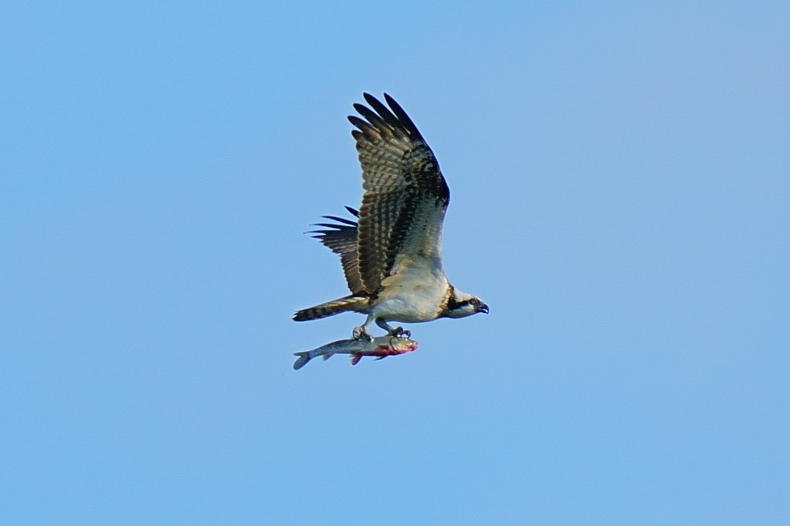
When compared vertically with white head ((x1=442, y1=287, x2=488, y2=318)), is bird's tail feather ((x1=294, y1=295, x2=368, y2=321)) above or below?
below

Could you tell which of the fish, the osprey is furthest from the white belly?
the fish

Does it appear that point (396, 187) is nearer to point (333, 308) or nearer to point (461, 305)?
point (333, 308)

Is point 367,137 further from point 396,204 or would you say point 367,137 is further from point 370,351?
point 370,351

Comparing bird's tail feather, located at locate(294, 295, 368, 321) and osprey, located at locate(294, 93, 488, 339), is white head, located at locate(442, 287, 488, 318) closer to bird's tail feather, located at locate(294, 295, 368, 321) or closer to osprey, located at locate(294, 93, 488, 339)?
osprey, located at locate(294, 93, 488, 339)

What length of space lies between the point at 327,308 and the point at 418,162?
6.75 feet

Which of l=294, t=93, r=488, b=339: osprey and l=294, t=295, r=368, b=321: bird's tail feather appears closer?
l=294, t=93, r=488, b=339: osprey

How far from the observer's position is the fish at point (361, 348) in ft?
52.5

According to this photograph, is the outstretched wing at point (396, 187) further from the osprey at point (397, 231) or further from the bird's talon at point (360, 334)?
the bird's talon at point (360, 334)

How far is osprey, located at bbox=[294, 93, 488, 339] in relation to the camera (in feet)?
54.3

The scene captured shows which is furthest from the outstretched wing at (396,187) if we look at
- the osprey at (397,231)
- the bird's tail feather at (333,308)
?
the bird's tail feather at (333,308)

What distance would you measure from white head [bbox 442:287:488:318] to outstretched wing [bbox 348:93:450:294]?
804 millimetres

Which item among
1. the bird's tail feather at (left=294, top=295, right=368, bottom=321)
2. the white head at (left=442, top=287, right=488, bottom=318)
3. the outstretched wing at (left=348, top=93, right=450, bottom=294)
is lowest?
the bird's tail feather at (left=294, top=295, right=368, bottom=321)

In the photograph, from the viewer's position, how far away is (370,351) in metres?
16.5

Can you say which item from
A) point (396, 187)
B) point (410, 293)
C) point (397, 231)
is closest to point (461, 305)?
point (410, 293)
